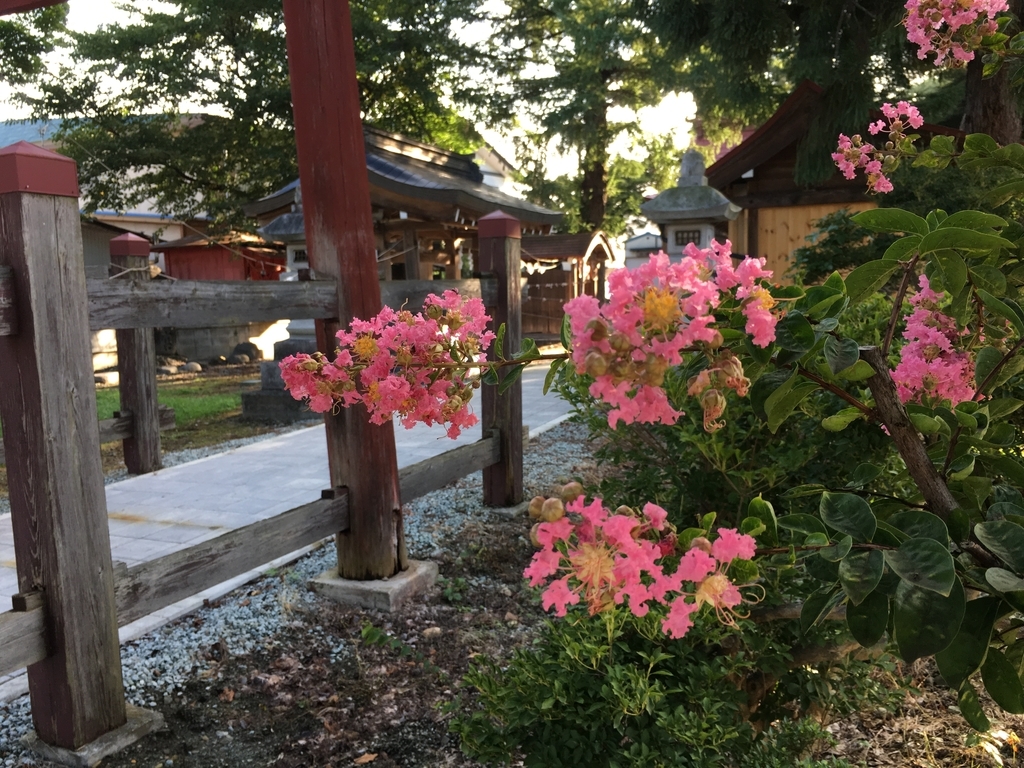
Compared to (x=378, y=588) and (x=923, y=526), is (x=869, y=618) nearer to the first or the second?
(x=923, y=526)

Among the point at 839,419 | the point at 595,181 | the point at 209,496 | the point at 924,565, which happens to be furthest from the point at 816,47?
the point at 595,181

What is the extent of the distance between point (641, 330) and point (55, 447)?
192cm

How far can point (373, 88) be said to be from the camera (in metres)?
16.2

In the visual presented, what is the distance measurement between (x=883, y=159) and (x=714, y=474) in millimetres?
1309

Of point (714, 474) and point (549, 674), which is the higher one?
point (714, 474)

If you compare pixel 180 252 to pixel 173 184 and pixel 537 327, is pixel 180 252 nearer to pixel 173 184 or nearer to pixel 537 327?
pixel 173 184

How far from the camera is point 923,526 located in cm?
103

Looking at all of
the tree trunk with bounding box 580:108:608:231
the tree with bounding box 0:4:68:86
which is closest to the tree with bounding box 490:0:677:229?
the tree trunk with bounding box 580:108:608:231

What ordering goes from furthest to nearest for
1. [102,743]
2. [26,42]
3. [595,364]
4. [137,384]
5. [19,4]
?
1. [26,42]
2. [137,384]
3. [19,4]
4. [102,743]
5. [595,364]

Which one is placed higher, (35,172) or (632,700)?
(35,172)

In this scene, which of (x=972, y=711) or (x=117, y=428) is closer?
(x=972, y=711)

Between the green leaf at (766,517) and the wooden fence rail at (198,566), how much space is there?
1948 mm

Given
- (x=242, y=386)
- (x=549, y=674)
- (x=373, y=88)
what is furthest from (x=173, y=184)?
(x=549, y=674)

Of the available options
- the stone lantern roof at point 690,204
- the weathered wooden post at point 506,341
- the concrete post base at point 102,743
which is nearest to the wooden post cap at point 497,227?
the weathered wooden post at point 506,341
